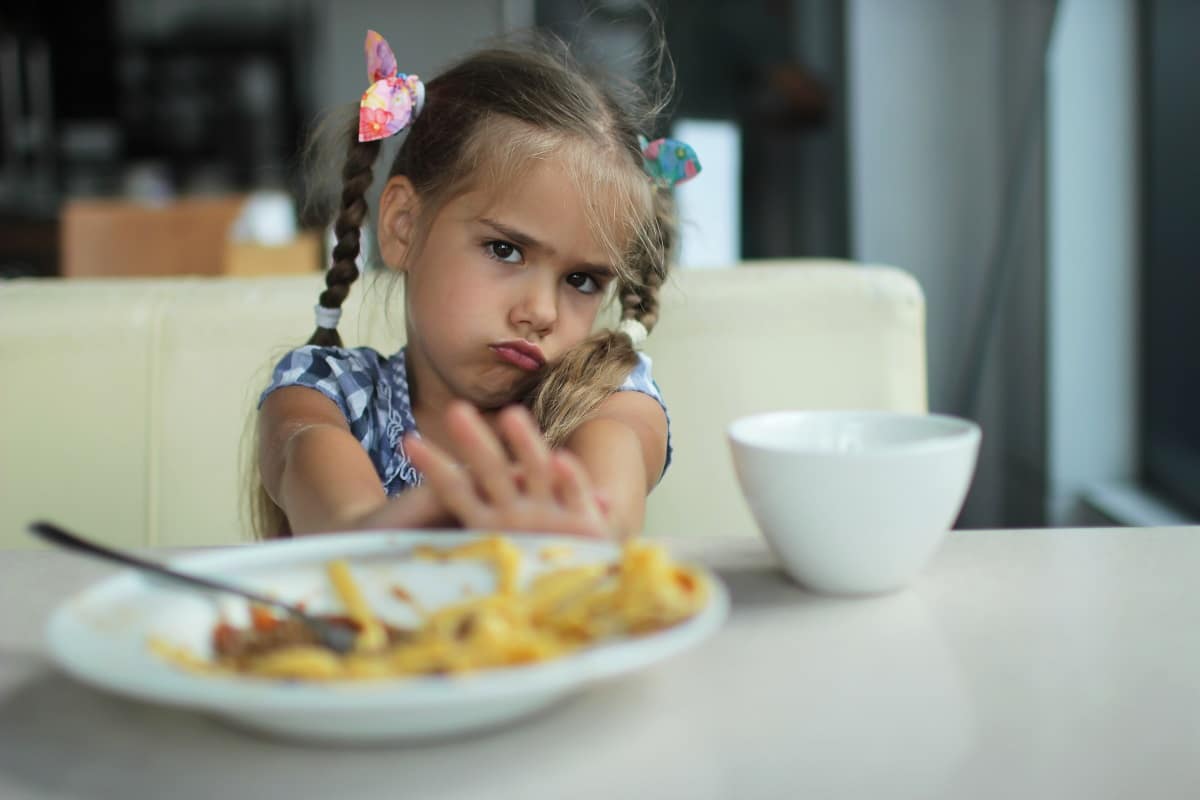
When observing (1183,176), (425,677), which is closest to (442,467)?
(425,677)

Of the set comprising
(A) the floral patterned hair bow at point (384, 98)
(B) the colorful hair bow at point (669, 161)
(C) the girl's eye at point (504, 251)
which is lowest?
(C) the girl's eye at point (504, 251)

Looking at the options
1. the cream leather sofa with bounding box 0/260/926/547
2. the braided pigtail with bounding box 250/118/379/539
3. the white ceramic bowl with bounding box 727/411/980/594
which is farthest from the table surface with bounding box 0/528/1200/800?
the cream leather sofa with bounding box 0/260/926/547

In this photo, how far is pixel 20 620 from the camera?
62 centimetres

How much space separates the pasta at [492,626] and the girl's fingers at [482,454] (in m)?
0.07

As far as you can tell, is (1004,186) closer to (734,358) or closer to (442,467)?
(734,358)

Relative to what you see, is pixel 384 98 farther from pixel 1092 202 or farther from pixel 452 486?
pixel 1092 202

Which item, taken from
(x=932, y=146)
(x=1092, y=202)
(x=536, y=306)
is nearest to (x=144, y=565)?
(x=536, y=306)

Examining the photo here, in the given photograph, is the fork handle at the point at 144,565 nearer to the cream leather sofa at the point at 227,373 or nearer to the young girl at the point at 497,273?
the young girl at the point at 497,273

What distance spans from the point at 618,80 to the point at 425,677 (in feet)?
3.46

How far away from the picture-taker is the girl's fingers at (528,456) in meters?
0.62

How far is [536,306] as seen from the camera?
112cm

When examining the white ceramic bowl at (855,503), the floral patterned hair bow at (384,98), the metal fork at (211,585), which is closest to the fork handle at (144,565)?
the metal fork at (211,585)

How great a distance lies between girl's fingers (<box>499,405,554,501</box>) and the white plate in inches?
1.7

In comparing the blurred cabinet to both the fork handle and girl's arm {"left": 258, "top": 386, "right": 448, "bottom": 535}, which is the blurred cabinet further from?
the fork handle
